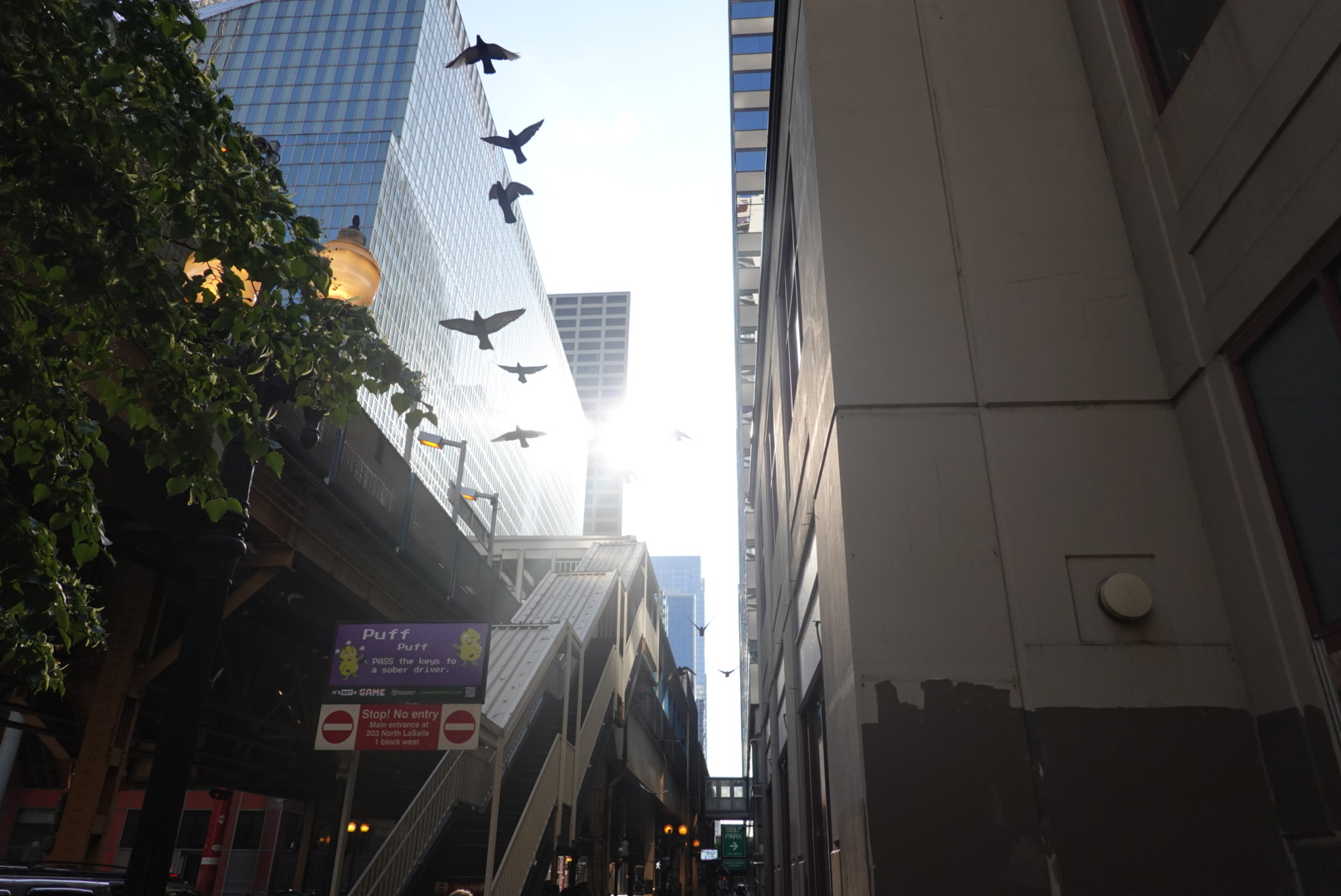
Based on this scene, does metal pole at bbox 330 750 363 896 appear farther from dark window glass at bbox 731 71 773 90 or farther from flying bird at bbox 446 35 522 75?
dark window glass at bbox 731 71 773 90

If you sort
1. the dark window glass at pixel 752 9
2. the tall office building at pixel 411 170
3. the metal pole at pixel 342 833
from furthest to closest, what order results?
the tall office building at pixel 411 170
the dark window glass at pixel 752 9
the metal pole at pixel 342 833

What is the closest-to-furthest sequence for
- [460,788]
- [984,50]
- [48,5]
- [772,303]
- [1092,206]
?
1. [48,5]
2. [1092,206]
3. [984,50]
4. [460,788]
5. [772,303]

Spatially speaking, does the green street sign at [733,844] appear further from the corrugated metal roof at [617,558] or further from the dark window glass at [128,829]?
the dark window glass at [128,829]

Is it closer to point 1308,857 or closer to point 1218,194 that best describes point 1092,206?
point 1218,194

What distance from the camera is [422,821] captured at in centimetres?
1151

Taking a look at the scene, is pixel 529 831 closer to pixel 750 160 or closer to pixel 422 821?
pixel 422 821

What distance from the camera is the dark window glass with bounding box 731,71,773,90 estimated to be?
166ft

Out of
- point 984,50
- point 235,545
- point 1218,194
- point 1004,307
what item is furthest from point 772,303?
point 235,545

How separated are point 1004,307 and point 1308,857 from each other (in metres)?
3.95

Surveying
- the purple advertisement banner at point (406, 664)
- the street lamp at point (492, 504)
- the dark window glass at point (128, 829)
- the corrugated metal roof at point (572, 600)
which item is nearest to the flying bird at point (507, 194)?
the street lamp at point (492, 504)

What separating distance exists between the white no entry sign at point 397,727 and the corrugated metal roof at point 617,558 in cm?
2123

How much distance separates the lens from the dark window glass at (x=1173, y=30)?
18.6 feet

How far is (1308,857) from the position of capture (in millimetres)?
4707

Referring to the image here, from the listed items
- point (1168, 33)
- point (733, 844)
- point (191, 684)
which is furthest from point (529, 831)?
point (733, 844)
